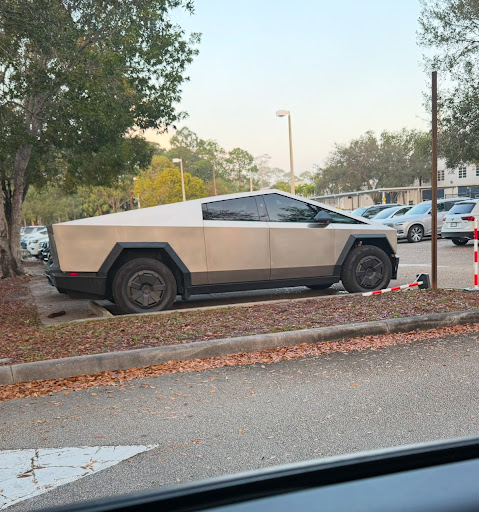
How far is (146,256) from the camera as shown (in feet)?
27.8

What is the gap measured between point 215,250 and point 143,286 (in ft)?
4.08

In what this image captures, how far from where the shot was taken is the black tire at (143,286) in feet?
26.9

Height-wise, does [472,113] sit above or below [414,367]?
above

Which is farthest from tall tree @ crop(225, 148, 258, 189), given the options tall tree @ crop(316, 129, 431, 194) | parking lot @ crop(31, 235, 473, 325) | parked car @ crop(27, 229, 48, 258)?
parking lot @ crop(31, 235, 473, 325)

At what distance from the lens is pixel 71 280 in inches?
323

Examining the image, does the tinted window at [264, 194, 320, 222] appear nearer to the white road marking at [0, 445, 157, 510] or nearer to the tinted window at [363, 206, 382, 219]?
the white road marking at [0, 445, 157, 510]

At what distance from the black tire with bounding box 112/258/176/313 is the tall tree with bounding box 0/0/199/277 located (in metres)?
5.18

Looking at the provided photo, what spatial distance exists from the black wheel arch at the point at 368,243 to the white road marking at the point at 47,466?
6363 mm

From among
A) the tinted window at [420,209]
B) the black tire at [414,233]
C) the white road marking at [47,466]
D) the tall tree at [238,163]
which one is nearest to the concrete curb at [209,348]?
the white road marking at [47,466]

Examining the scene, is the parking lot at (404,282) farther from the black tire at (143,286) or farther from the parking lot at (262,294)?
the black tire at (143,286)

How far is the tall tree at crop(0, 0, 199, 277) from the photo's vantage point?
11.7m

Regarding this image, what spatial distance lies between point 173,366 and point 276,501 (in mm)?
4897

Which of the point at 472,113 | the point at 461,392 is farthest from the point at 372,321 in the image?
the point at 472,113

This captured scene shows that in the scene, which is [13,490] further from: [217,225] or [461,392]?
[217,225]
